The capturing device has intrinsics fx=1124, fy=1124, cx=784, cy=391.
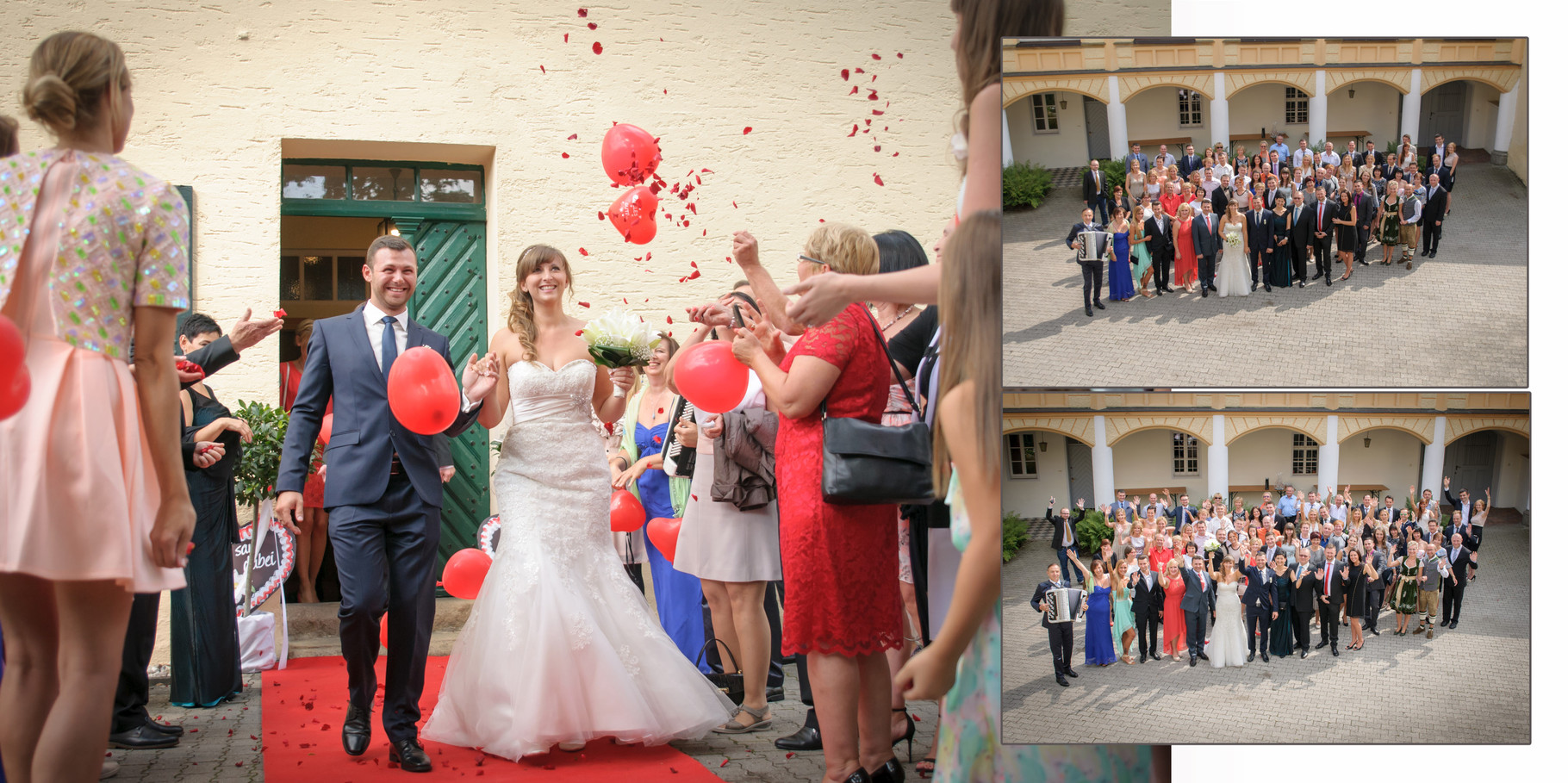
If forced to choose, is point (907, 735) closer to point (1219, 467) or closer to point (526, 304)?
point (1219, 467)

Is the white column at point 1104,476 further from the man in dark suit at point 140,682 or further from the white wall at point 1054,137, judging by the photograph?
the man in dark suit at point 140,682

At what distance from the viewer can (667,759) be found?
12.7ft

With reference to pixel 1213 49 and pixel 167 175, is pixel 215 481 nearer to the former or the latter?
pixel 167 175

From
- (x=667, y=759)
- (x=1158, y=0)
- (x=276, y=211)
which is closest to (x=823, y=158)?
(x=1158, y=0)

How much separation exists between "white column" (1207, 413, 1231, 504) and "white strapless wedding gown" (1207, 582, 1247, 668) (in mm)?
210

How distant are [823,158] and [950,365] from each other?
5563 mm

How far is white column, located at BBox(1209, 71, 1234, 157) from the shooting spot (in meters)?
2.66

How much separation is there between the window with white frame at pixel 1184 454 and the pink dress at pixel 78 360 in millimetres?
2194

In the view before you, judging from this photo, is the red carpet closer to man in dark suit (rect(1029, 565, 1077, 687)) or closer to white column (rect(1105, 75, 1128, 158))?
man in dark suit (rect(1029, 565, 1077, 687))

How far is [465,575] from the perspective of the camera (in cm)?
497

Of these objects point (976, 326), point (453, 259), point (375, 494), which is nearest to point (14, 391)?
point (375, 494)

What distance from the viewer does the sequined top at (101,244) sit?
2.28 meters

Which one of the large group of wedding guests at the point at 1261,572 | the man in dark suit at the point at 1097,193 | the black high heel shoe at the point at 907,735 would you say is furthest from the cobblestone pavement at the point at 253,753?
the man in dark suit at the point at 1097,193

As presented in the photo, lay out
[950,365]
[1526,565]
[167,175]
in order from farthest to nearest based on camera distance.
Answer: [167,175] < [1526,565] < [950,365]
